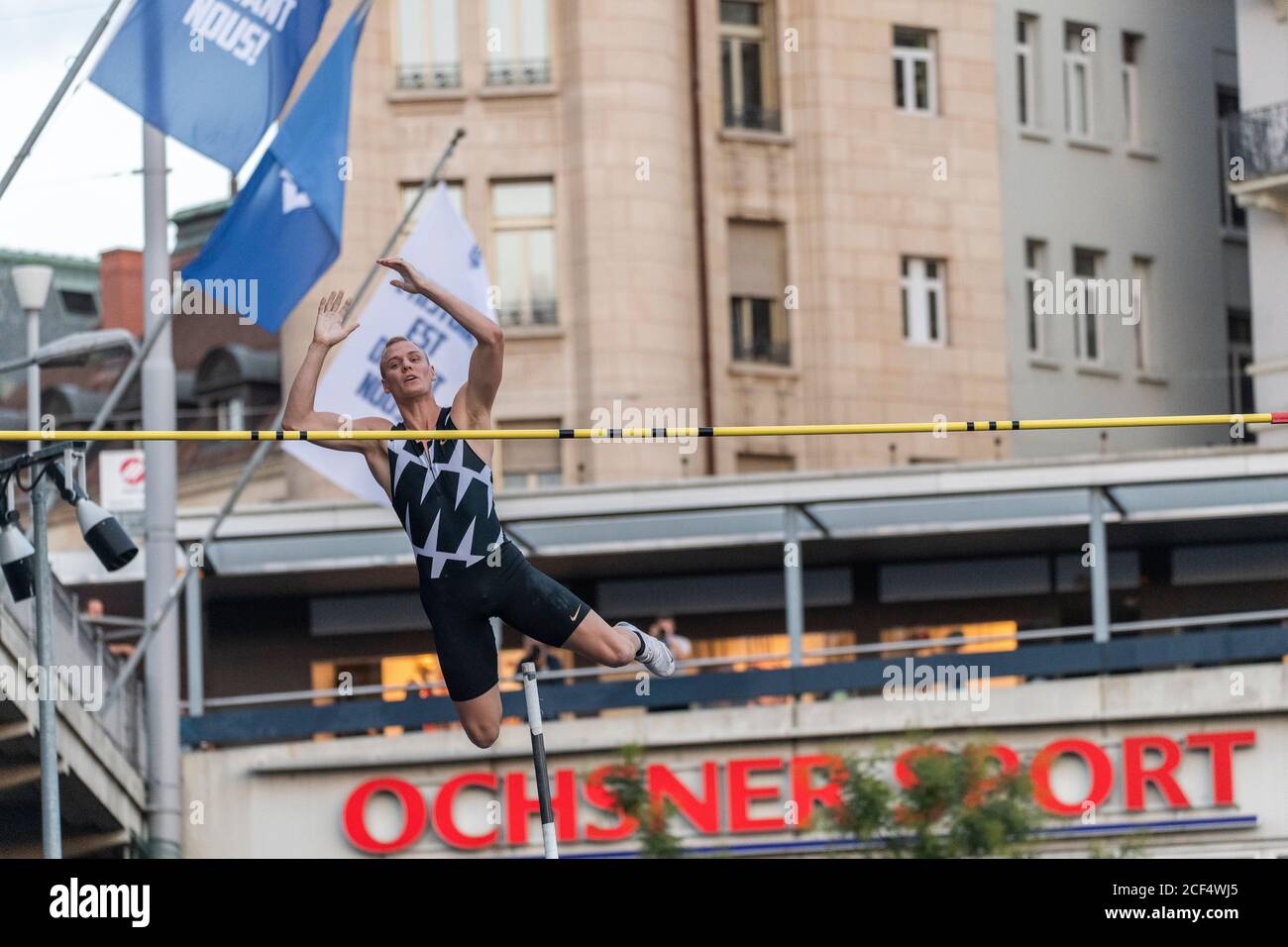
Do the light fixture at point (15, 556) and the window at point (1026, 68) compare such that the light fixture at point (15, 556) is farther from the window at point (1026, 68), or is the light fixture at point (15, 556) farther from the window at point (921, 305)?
the window at point (1026, 68)

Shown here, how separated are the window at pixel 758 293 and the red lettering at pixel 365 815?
9342mm

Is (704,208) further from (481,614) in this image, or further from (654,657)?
(654,657)

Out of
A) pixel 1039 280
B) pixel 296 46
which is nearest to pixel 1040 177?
pixel 1039 280

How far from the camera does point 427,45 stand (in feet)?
131

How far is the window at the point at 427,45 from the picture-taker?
39.8m

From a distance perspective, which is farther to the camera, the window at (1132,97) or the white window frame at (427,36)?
the window at (1132,97)

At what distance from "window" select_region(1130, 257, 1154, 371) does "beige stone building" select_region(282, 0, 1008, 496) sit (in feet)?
8.97

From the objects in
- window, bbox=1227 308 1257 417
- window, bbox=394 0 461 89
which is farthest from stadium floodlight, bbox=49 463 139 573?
window, bbox=1227 308 1257 417

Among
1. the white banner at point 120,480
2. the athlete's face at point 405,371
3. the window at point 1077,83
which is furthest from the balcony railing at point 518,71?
the athlete's face at point 405,371

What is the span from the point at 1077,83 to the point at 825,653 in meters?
12.8
